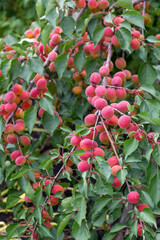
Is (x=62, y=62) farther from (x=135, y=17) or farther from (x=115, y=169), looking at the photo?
→ (x=115, y=169)

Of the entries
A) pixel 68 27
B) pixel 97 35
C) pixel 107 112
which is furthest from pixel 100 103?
pixel 68 27

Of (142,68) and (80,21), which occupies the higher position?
(80,21)

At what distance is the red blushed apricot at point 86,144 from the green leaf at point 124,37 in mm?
330

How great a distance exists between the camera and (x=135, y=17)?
2.98 ft

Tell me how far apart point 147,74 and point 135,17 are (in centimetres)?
22

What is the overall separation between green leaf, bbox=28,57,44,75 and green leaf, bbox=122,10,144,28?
32 centimetres

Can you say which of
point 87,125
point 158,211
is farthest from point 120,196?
point 87,125

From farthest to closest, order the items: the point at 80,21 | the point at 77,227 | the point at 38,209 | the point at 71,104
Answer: the point at 71,104
the point at 80,21
the point at 38,209
the point at 77,227

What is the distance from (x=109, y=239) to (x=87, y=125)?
1.11 ft

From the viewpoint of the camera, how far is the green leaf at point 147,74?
105cm

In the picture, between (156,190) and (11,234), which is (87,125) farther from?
(11,234)

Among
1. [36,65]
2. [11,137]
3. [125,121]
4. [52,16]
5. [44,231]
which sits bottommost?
[44,231]

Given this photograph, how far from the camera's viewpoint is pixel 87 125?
0.86 metres

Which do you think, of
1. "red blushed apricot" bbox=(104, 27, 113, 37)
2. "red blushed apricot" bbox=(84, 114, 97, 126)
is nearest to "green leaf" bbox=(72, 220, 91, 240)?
"red blushed apricot" bbox=(84, 114, 97, 126)
